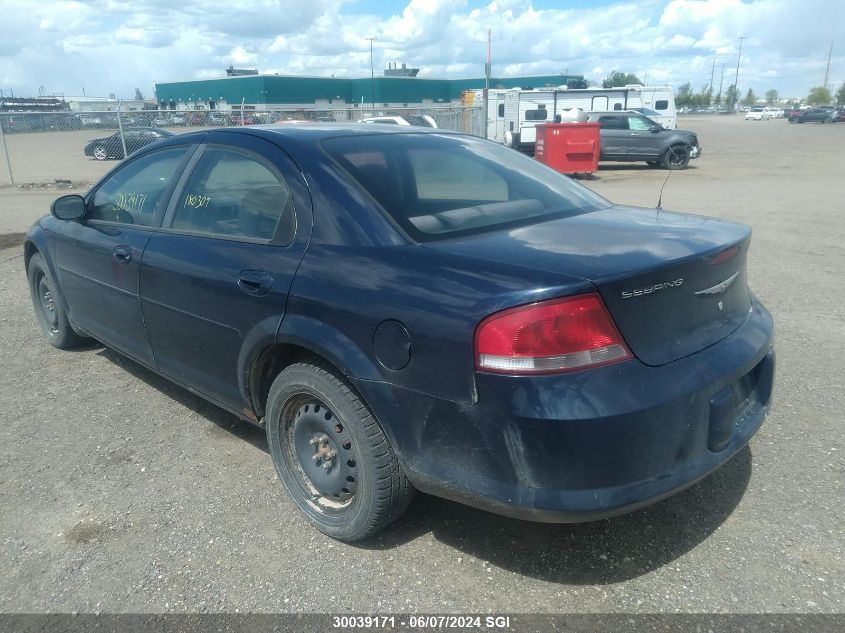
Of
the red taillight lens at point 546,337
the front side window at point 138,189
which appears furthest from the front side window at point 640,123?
the red taillight lens at point 546,337

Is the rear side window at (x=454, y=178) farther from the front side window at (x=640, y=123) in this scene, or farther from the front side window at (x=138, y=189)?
the front side window at (x=640, y=123)

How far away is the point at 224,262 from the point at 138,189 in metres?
1.24

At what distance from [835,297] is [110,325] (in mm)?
5925

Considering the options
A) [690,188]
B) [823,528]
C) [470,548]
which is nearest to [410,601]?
[470,548]

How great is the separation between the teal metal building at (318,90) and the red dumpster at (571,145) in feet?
142

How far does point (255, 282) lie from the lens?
2.84 metres

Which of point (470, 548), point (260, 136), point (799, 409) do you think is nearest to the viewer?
point (470, 548)

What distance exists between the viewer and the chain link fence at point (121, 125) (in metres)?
18.6

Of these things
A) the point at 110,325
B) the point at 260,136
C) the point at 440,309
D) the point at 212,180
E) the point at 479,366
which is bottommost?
the point at 110,325

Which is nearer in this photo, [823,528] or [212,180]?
[823,528]

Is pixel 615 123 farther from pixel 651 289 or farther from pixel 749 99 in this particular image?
pixel 749 99

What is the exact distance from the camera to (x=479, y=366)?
2.15 meters

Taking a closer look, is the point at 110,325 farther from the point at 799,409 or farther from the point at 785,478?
the point at 799,409

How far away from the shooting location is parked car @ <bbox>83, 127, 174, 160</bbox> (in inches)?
849
